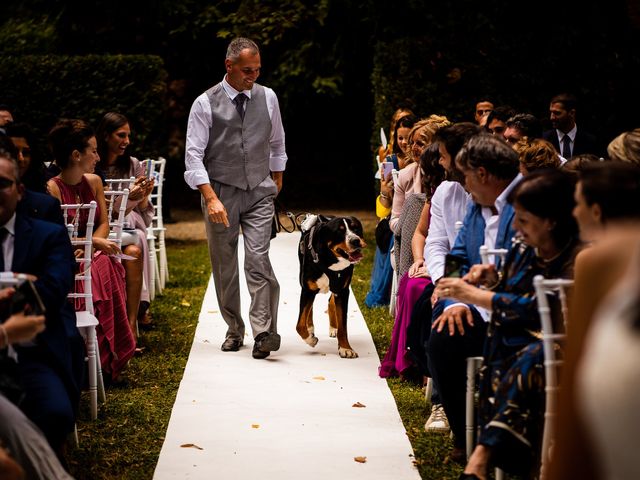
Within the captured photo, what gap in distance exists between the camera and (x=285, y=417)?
5.55 m

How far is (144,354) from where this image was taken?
7.06 metres

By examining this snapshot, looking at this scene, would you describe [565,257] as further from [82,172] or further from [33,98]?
[33,98]

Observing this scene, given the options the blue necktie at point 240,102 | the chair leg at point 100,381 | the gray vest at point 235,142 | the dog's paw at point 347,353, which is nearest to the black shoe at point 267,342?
the dog's paw at point 347,353

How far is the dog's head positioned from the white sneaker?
1.64m

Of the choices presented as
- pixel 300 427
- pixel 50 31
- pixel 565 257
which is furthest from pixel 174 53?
pixel 565 257

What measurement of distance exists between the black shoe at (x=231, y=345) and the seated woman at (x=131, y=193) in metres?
0.64

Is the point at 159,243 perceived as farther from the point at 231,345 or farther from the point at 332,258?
the point at 332,258

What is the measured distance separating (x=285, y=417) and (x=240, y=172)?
6.64 feet

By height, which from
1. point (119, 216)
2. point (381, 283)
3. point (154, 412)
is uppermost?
point (119, 216)

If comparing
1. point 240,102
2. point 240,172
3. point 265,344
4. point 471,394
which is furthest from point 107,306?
point 471,394

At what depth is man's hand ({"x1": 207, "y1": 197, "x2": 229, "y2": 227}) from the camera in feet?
21.8

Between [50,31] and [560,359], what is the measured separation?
13.0 metres

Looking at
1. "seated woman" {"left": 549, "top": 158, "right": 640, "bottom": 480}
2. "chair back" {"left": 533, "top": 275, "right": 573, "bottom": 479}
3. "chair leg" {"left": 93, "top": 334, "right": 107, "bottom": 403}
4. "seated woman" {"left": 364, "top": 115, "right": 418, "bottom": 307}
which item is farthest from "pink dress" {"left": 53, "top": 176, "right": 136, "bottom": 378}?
"seated woman" {"left": 549, "top": 158, "right": 640, "bottom": 480}

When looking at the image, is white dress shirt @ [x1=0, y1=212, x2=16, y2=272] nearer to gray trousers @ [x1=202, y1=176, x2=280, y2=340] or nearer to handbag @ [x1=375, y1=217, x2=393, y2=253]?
gray trousers @ [x1=202, y1=176, x2=280, y2=340]
